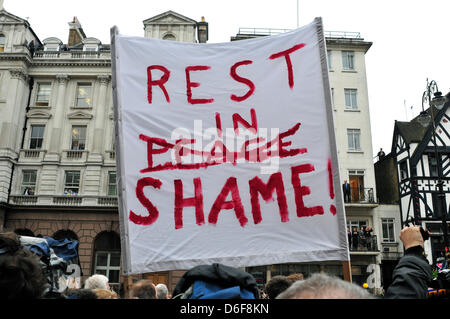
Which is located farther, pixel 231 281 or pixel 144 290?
pixel 144 290

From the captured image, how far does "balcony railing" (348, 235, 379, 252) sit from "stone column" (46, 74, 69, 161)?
21251 mm

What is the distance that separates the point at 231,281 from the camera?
2.12 meters

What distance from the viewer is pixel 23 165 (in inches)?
1083

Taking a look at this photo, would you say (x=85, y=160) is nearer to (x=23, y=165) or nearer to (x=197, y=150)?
(x=23, y=165)

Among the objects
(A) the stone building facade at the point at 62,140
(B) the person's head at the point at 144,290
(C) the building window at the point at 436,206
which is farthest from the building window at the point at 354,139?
(B) the person's head at the point at 144,290

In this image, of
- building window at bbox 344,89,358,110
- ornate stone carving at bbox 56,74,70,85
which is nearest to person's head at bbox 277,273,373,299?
building window at bbox 344,89,358,110

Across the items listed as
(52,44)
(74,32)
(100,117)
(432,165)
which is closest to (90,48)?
(52,44)

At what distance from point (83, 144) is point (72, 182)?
2.87 meters

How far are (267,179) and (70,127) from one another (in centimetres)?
2696

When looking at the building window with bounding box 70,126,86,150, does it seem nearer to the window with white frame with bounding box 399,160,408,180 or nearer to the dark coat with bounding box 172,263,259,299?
the window with white frame with bounding box 399,160,408,180

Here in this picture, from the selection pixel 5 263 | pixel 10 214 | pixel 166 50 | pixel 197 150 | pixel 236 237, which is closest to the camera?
Result: pixel 5 263

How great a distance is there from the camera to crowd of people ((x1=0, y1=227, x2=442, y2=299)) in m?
1.47

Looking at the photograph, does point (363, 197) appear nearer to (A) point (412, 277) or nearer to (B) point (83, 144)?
(B) point (83, 144)
